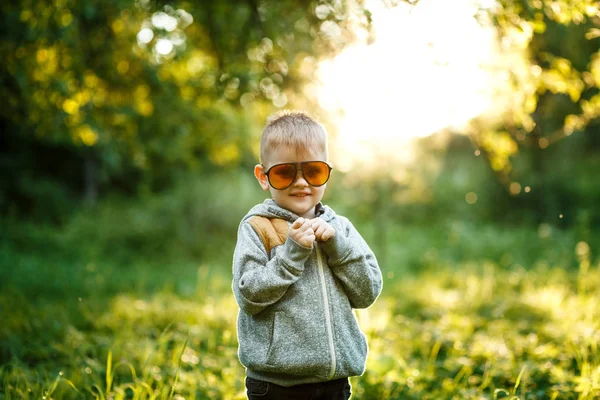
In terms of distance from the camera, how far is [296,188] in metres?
2.20

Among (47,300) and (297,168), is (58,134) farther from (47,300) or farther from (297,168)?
(297,168)

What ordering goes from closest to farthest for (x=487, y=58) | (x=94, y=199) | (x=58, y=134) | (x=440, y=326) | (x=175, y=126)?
(x=487, y=58) → (x=440, y=326) → (x=58, y=134) → (x=175, y=126) → (x=94, y=199)

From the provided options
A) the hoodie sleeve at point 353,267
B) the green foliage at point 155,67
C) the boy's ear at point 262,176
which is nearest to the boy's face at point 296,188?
the boy's ear at point 262,176

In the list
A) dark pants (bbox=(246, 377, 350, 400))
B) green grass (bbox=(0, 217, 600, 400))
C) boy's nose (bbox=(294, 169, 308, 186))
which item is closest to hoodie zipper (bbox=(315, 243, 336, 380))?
dark pants (bbox=(246, 377, 350, 400))

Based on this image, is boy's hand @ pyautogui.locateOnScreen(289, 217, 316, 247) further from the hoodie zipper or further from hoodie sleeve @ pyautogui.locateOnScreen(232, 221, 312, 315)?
the hoodie zipper

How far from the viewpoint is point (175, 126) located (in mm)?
7270

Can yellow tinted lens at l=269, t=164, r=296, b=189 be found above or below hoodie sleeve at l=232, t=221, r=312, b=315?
above

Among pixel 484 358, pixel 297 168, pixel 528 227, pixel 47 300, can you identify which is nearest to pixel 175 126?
pixel 47 300

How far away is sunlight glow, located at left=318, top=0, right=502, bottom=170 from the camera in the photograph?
321 centimetres

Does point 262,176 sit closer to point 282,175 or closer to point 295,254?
point 282,175

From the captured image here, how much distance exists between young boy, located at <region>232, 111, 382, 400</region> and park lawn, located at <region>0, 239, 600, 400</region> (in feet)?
2.48

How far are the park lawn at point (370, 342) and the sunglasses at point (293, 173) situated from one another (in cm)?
107

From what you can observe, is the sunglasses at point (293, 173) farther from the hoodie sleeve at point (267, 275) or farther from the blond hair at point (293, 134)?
the hoodie sleeve at point (267, 275)

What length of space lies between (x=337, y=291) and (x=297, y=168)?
1.74 feet
